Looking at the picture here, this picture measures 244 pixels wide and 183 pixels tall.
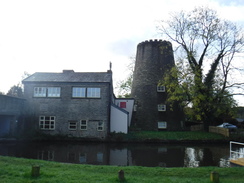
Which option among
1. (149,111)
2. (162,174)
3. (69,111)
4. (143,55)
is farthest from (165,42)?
(162,174)

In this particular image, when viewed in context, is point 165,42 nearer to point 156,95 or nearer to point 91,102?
point 156,95

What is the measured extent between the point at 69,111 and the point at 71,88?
2.68 meters

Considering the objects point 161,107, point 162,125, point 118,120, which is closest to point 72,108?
point 118,120

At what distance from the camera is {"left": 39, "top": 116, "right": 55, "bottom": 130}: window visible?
2497 centimetres

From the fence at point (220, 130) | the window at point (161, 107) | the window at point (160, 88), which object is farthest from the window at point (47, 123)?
the fence at point (220, 130)

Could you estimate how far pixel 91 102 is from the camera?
82.3 ft

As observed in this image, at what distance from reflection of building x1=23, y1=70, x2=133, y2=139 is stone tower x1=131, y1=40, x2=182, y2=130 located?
5.34 m

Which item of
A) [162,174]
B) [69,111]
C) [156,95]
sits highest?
[156,95]

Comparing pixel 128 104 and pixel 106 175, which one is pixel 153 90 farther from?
pixel 106 175

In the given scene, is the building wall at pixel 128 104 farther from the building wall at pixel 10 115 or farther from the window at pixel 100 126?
the building wall at pixel 10 115

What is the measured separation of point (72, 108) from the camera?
2520cm

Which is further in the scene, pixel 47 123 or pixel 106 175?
pixel 47 123

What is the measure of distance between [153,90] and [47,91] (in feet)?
45.9

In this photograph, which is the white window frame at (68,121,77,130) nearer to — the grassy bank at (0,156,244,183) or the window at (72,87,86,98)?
the window at (72,87,86,98)
